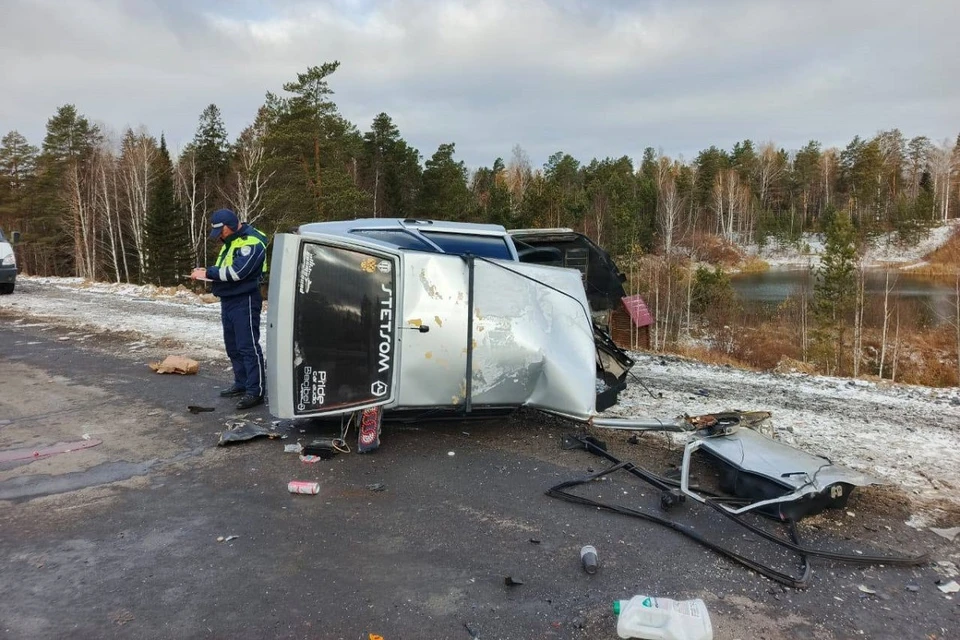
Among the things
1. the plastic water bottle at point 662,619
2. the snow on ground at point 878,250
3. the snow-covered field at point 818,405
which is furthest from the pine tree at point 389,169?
the snow on ground at point 878,250

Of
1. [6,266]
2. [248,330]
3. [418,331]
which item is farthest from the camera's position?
[6,266]

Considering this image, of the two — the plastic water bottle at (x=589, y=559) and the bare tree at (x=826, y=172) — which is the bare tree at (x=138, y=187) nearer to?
the plastic water bottle at (x=589, y=559)

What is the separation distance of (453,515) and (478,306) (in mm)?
1698

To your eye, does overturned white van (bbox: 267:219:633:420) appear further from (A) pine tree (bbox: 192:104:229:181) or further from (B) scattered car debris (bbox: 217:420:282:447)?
(A) pine tree (bbox: 192:104:229:181)

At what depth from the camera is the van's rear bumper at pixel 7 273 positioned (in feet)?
49.7

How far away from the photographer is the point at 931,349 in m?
25.2

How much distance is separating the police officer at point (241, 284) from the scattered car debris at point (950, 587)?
5552 millimetres

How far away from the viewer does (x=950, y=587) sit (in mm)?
2889

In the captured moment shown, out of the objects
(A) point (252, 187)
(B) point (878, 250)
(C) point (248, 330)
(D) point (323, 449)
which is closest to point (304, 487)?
(D) point (323, 449)

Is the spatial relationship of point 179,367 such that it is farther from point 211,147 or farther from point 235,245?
point 211,147

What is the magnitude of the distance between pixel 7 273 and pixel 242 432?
50.0 feet

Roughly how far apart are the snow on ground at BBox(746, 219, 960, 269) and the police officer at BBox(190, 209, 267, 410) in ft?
193

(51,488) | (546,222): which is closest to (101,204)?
(546,222)

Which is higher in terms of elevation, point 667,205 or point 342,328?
point 667,205
